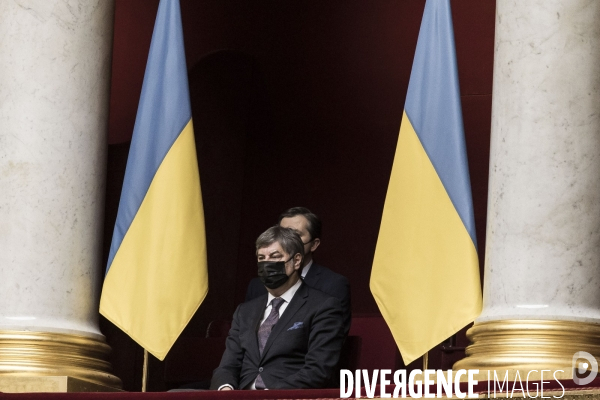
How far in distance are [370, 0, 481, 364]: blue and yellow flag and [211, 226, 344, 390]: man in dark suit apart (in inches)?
16.4

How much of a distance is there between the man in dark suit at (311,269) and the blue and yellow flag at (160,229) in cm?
49

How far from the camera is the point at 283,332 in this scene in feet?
17.3

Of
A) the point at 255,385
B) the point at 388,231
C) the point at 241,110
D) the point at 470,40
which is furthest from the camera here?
the point at 241,110

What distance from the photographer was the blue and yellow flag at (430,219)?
17.6ft

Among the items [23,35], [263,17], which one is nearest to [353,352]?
[23,35]

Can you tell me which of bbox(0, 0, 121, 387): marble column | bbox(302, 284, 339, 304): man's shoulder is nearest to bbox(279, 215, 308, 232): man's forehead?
bbox(302, 284, 339, 304): man's shoulder

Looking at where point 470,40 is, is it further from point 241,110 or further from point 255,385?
point 255,385

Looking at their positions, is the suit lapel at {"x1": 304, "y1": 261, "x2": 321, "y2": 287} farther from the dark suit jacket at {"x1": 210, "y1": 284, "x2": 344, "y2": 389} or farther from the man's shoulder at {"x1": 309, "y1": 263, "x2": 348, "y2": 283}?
the dark suit jacket at {"x1": 210, "y1": 284, "x2": 344, "y2": 389}

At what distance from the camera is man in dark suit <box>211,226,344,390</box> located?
16.8ft

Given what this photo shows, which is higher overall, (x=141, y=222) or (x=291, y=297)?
(x=141, y=222)

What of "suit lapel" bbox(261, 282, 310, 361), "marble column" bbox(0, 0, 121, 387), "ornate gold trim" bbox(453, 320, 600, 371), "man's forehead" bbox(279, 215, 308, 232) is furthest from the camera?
"man's forehead" bbox(279, 215, 308, 232)

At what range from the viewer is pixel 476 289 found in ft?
17.4

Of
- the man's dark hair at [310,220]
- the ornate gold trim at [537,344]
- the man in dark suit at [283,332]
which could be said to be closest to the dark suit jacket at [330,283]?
the man's dark hair at [310,220]

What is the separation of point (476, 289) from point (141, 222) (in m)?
1.80
